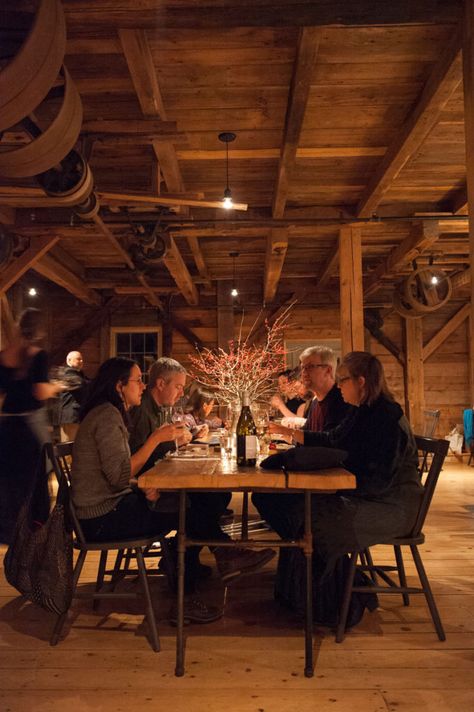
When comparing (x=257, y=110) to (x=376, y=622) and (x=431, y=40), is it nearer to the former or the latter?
(x=431, y=40)

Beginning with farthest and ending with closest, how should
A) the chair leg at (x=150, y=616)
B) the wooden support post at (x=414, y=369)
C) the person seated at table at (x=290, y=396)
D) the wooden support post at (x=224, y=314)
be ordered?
the wooden support post at (x=414, y=369) → the wooden support post at (x=224, y=314) → the person seated at table at (x=290, y=396) → the chair leg at (x=150, y=616)

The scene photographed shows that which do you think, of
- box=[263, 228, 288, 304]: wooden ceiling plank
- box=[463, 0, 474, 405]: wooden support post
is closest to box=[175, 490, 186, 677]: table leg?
box=[463, 0, 474, 405]: wooden support post

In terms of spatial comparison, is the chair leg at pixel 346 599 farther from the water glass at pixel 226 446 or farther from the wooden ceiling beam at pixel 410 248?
the wooden ceiling beam at pixel 410 248

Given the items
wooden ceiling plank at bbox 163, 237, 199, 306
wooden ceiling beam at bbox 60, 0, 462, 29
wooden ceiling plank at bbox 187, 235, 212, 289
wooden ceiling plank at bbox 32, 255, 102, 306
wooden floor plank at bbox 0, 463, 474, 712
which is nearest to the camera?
wooden floor plank at bbox 0, 463, 474, 712

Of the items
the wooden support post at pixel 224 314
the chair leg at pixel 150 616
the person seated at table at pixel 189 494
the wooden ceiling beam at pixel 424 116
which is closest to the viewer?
the chair leg at pixel 150 616

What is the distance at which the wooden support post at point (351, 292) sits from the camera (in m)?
5.80

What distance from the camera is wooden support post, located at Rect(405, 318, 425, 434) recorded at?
10.5 meters

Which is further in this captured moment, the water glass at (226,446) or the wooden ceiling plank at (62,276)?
the wooden ceiling plank at (62,276)

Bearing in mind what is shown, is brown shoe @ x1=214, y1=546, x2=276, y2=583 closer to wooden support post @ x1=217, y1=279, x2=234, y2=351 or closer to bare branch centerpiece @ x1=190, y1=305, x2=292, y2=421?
bare branch centerpiece @ x1=190, y1=305, x2=292, y2=421

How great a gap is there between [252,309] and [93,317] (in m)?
2.96

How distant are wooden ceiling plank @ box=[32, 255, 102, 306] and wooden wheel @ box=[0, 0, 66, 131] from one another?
4.34 metres

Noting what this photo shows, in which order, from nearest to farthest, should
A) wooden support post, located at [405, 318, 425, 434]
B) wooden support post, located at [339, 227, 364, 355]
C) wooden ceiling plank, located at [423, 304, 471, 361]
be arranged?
wooden support post, located at [339, 227, 364, 355]
wooden support post, located at [405, 318, 425, 434]
wooden ceiling plank, located at [423, 304, 471, 361]

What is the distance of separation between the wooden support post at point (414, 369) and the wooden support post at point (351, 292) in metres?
5.08

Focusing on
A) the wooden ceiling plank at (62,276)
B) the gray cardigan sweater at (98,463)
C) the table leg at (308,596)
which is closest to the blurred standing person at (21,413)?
the gray cardigan sweater at (98,463)
